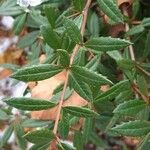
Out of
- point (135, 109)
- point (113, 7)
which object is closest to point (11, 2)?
point (113, 7)

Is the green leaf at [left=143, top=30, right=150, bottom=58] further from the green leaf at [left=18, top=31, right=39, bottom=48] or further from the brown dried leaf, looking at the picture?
the green leaf at [left=18, top=31, right=39, bottom=48]

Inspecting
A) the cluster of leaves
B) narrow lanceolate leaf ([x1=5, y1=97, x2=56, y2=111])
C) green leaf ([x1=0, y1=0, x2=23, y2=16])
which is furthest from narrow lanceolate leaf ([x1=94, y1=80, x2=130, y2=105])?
green leaf ([x1=0, y1=0, x2=23, y2=16])

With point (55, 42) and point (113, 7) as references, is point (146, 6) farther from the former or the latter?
point (55, 42)

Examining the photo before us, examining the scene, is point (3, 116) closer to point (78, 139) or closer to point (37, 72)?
point (78, 139)

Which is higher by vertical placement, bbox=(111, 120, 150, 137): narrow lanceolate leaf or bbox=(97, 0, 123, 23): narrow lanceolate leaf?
bbox=(97, 0, 123, 23): narrow lanceolate leaf

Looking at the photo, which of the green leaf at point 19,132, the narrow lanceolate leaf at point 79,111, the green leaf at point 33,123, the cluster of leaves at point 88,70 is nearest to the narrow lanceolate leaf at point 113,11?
the cluster of leaves at point 88,70

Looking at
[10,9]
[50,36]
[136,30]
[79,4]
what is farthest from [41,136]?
[10,9]
